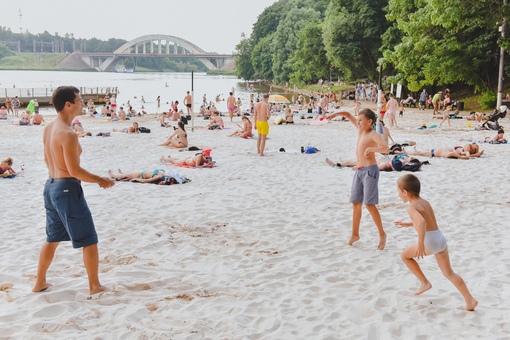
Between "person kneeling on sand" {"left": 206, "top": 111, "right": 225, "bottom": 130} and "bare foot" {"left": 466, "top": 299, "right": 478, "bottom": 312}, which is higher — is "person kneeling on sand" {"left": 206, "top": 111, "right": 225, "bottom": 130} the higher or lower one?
the higher one

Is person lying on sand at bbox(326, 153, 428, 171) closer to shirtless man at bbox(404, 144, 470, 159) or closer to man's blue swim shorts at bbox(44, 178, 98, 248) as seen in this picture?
shirtless man at bbox(404, 144, 470, 159)

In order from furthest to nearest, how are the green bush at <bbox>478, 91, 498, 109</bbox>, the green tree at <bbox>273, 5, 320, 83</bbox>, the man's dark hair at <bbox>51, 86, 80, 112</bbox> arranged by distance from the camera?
the green tree at <bbox>273, 5, 320, 83</bbox>, the green bush at <bbox>478, 91, 498, 109</bbox>, the man's dark hair at <bbox>51, 86, 80, 112</bbox>

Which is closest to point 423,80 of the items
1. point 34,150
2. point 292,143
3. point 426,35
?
point 426,35

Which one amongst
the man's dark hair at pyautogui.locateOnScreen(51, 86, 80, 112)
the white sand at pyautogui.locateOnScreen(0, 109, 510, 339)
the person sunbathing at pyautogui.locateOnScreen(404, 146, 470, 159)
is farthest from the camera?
the person sunbathing at pyautogui.locateOnScreen(404, 146, 470, 159)

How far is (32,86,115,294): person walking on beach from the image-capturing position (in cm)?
425

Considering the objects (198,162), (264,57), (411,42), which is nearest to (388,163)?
(198,162)

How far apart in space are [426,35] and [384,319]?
27.4m

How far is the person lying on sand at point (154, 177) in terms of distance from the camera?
1015cm

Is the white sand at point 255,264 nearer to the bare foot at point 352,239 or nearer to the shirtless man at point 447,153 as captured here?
the bare foot at point 352,239

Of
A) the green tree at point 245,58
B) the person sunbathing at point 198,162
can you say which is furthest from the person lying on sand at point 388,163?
the green tree at point 245,58

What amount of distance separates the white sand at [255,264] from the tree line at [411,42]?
347 inches

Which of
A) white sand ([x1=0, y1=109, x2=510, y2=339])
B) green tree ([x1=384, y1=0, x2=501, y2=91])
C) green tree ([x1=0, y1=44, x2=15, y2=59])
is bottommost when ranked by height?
white sand ([x1=0, y1=109, x2=510, y2=339])

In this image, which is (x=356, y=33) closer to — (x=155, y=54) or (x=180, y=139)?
(x=180, y=139)

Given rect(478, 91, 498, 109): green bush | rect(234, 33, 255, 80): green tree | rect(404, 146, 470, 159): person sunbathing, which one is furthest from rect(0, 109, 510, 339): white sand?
rect(234, 33, 255, 80): green tree
